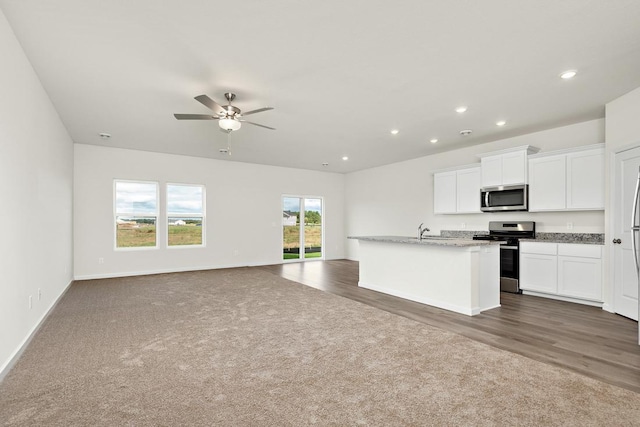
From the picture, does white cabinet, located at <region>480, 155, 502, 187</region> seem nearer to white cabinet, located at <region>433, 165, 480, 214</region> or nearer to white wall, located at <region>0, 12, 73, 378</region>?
white cabinet, located at <region>433, 165, 480, 214</region>

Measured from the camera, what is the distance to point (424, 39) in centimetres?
277

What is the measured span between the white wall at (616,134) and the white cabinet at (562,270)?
163 mm

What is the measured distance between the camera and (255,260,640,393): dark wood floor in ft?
8.63

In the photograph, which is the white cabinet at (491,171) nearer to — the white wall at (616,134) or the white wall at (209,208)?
the white wall at (616,134)

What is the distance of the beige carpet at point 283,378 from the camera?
1.95 m

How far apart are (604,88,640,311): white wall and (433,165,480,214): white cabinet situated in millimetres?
2012

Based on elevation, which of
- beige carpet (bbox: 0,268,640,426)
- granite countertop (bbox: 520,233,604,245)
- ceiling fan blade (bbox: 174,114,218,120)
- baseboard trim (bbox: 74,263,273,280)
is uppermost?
ceiling fan blade (bbox: 174,114,218,120)

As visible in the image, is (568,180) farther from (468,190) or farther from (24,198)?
(24,198)

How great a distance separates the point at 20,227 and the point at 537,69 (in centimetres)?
516

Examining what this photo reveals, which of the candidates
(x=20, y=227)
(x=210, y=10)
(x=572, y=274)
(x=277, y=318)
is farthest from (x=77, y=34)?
(x=572, y=274)

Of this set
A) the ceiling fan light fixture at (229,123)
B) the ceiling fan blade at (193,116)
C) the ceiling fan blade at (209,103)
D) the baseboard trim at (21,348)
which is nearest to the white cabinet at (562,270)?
the ceiling fan light fixture at (229,123)

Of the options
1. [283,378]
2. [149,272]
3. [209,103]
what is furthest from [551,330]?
[149,272]

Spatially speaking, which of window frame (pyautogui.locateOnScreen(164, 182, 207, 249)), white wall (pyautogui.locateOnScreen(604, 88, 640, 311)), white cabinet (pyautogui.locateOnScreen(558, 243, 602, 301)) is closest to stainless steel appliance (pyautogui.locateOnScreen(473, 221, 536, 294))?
white cabinet (pyautogui.locateOnScreen(558, 243, 602, 301))

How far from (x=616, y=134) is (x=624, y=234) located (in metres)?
1.26
